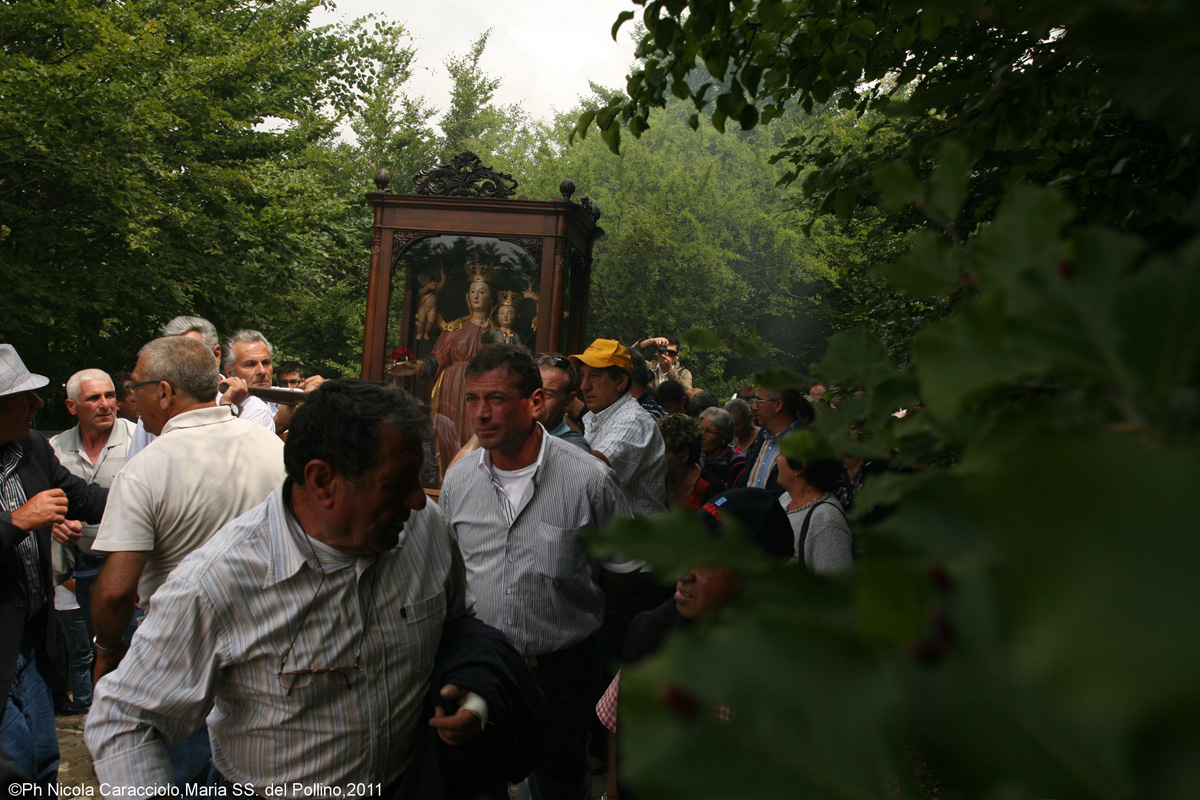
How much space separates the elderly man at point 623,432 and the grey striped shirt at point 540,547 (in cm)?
86

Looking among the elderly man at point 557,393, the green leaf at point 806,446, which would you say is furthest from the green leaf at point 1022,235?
the elderly man at point 557,393

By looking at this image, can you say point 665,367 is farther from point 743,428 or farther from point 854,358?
point 854,358

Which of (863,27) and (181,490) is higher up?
(863,27)

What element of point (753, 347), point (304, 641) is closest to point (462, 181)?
point (304, 641)

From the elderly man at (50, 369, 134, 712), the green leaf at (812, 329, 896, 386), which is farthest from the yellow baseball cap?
the green leaf at (812, 329, 896, 386)

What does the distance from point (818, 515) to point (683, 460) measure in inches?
74.7

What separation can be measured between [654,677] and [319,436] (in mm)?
2270

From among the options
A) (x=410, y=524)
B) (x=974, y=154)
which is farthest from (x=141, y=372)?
(x=974, y=154)

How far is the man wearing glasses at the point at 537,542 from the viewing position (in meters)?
4.04

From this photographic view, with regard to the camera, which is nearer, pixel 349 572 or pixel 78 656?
pixel 349 572

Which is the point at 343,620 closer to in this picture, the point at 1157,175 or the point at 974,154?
the point at 974,154

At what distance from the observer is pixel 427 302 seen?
376 inches

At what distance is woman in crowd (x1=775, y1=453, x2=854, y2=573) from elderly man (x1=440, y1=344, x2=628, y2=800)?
30.3 inches

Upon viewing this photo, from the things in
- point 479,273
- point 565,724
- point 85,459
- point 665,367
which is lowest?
point 565,724
